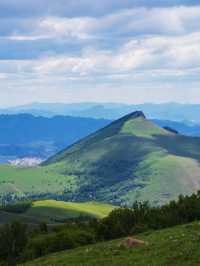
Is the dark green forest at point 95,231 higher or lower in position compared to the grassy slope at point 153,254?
higher

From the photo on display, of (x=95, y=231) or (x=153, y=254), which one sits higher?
(x=95, y=231)

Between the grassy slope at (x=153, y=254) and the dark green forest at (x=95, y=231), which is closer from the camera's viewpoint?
the grassy slope at (x=153, y=254)

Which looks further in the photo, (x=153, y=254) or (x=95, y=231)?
(x=95, y=231)

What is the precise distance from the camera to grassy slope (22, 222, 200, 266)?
45.0m

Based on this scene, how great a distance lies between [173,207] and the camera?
9638 centimetres

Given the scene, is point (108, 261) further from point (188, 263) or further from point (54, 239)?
point (54, 239)

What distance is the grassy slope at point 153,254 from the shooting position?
45.0 metres

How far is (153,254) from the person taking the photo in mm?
49156

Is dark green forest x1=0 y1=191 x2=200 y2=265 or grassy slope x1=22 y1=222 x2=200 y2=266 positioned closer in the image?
grassy slope x1=22 y1=222 x2=200 y2=266

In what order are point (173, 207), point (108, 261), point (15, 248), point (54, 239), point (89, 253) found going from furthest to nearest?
point (173, 207), point (15, 248), point (54, 239), point (89, 253), point (108, 261)

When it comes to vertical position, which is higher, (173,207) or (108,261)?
(173,207)

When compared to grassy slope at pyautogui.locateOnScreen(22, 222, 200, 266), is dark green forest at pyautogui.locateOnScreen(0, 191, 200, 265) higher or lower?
higher

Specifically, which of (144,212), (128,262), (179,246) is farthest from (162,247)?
(144,212)

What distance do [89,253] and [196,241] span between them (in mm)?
12132
